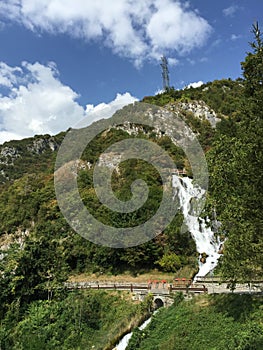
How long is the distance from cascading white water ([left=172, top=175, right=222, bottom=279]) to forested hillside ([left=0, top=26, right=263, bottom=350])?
99 centimetres

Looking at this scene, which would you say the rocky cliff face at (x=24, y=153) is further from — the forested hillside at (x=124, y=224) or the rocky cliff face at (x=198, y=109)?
the forested hillside at (x=124, y=224)

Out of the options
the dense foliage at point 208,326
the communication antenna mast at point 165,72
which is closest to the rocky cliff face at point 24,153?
the communication antenna mast at point 165,72

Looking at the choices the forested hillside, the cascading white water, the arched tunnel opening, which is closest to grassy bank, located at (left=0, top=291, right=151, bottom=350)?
the forested hillside

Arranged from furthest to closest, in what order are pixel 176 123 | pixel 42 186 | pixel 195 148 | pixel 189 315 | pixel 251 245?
1. pixel 176 123
2. pixel 195 148
3. pixel 42 186
4. pixel 189 315
5. pixel 251 245

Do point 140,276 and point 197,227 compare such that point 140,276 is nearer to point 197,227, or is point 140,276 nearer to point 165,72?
point 197,227

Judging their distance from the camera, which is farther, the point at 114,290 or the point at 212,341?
the point at 114,290

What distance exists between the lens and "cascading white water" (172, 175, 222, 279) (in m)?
25.2

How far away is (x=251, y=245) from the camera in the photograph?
792 centimetres

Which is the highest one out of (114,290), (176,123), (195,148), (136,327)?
(176,123)

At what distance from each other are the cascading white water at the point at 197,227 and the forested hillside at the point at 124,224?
0.99 m

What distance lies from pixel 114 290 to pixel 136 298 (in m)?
2.11

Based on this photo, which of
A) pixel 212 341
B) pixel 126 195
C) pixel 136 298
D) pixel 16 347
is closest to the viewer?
pixel 212 341

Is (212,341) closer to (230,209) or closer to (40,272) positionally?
(230,209)

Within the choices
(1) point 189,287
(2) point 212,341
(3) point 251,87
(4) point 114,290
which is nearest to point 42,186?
(4) point 114,290
